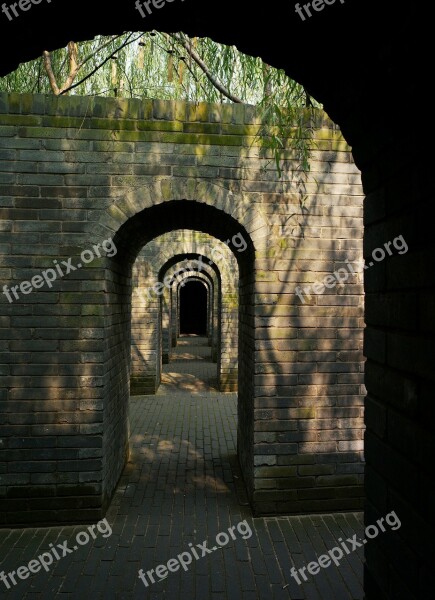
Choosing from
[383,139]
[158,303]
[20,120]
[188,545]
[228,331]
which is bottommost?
[188,545]

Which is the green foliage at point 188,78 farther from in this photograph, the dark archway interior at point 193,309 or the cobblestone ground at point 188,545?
the dark archway interior at point 193,309

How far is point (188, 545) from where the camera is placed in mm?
4125

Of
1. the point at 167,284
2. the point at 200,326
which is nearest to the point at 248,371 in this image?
the point at 167,284

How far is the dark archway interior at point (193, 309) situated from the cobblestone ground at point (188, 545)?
24.3m

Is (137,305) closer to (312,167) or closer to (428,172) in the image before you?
(312,167)

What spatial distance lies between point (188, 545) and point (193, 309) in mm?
27060

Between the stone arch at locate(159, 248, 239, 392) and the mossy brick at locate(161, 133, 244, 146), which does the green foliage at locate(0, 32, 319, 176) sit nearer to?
the mossy brick at locate(161, 133, 244, 146)

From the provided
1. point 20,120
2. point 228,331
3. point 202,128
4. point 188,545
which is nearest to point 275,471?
point 188,545

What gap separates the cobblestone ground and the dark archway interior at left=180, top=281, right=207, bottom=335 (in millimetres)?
24277

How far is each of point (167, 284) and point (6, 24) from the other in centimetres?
1337

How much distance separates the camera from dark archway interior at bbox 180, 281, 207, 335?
30.7m

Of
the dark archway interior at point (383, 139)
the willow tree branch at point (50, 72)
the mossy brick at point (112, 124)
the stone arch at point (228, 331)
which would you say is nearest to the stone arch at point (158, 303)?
the stone arch at point (228, 331)

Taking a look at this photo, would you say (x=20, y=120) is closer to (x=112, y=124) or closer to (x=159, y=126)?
(x=112, y=124)

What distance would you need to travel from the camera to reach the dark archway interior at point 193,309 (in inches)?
A: 1208
